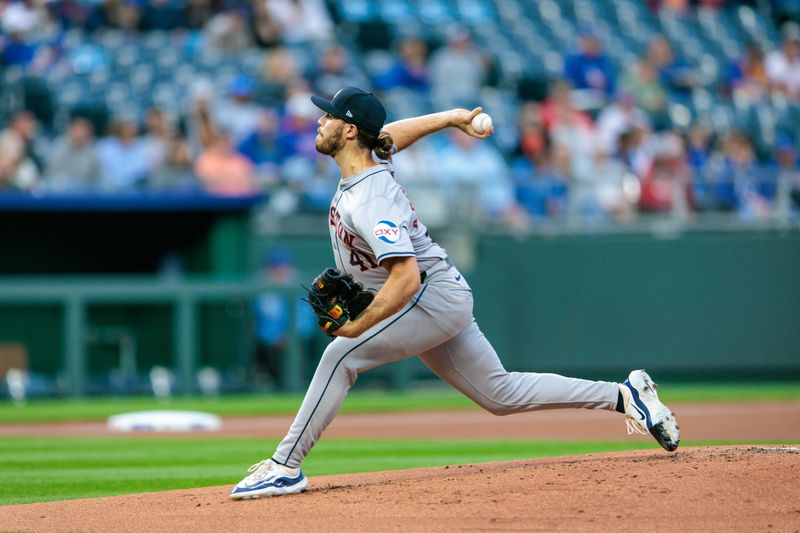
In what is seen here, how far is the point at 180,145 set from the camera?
13.5 meters

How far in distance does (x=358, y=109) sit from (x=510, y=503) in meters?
1.70

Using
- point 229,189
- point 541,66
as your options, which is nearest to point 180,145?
point 229,189

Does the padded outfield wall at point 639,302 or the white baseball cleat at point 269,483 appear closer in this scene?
the white baseball cleat at point 269,483

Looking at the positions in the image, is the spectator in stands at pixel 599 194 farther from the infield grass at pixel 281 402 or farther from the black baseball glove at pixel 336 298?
the black baseball glove at pixel 336 298

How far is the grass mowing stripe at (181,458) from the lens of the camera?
6.50 m

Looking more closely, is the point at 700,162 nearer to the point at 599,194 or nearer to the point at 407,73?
the point at 599,194

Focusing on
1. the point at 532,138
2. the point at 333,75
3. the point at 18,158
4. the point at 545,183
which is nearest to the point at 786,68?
the point at 532,138

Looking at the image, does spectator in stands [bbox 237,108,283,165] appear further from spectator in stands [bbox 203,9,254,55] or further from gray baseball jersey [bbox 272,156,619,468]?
gray baseball jersey [bbox 272,156,619,468]

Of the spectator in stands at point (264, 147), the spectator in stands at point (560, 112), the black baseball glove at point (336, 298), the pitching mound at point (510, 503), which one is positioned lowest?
the pitching mound at point (510, 503)

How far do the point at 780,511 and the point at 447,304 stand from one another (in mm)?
1542

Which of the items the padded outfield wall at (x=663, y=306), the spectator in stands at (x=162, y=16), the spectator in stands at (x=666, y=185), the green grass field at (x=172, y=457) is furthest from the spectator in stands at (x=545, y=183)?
the spectator in stands at (x=162, y=16)

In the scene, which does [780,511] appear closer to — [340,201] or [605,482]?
[605,482]

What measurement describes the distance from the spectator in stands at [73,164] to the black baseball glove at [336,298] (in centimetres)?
856

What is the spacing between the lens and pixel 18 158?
12984mm
